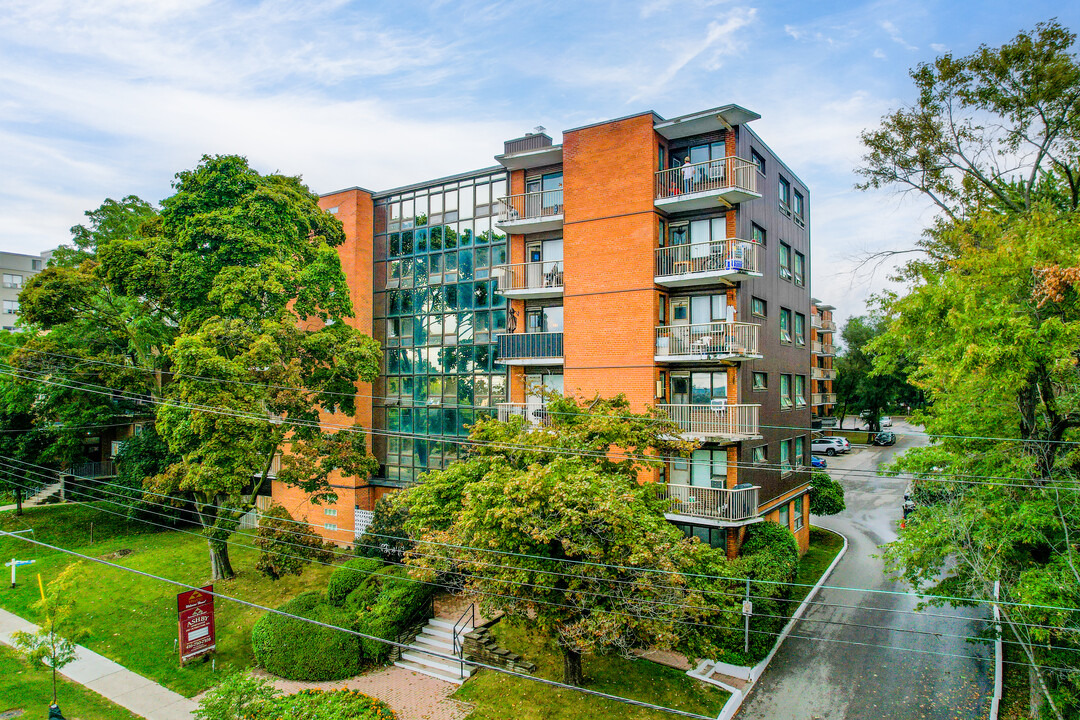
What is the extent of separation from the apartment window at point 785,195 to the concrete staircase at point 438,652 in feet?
66.8

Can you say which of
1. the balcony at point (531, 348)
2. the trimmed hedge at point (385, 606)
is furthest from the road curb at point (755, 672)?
the balcony at point (531, 348)

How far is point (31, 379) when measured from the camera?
24328 millimetres

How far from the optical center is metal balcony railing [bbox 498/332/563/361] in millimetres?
21531

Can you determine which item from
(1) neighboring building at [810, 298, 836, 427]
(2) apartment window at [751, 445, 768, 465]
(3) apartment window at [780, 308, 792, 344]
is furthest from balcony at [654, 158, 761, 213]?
(1) neighboring building at [810, 298, 836, 427]

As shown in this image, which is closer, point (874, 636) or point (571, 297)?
point (874, 636)

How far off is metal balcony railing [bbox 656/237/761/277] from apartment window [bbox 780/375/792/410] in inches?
258

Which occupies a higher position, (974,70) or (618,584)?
(974,70)

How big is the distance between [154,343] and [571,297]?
19147 mm

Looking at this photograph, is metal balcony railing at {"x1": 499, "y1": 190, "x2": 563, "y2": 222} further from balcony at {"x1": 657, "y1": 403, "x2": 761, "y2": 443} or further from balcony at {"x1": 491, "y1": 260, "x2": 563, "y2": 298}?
balcony at {"x1": 657, "y1": 403, "x2": 761, "y2": 443}

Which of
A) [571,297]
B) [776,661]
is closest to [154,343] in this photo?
[571,297]

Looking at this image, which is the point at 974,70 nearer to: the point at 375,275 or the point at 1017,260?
the point at 1017,260

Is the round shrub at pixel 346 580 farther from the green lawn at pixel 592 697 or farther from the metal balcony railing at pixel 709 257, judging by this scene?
the metal balcony railing at pixel 709 257

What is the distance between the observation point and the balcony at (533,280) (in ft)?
72.1

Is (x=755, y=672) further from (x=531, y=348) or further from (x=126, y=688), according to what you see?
(x=126, y=688)
